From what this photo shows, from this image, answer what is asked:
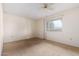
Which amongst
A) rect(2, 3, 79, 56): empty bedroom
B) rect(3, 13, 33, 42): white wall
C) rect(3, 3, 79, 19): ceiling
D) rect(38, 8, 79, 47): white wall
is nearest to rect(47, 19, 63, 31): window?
rect(2, 3, 79, 56): empty bedroom

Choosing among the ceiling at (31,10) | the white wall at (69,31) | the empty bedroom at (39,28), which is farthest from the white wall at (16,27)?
the white wall at (69,31)

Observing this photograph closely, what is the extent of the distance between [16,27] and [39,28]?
69 cm

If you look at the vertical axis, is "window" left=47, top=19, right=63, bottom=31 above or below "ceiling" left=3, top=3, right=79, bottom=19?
below

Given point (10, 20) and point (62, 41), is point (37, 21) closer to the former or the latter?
point (10, 20)

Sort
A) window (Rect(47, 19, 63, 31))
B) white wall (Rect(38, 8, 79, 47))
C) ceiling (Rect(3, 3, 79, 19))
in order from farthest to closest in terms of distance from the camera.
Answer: white wall (Rect(38, 8, 79, 47)) → window (Rect(47, 19, 63, 31)) → ceiling (Rect(3, 3, 79, 19))

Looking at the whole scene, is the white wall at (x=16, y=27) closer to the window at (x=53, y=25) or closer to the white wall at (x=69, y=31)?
the window at (x=53, y=25)

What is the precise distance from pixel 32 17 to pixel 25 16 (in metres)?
0.21

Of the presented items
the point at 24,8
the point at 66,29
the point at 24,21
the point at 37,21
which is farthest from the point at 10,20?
the point at 66,29

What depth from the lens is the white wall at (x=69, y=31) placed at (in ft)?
9.46

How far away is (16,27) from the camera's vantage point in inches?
86.7

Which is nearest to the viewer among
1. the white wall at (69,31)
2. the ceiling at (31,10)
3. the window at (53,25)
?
the ceiling at (31,10)

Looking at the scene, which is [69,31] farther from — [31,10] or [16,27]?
[16,27]

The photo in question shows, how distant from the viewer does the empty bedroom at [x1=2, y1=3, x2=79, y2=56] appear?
7.11 feet

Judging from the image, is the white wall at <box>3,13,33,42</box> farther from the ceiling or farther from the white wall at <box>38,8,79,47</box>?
the white wall at <box>38,8,79,47</box>
